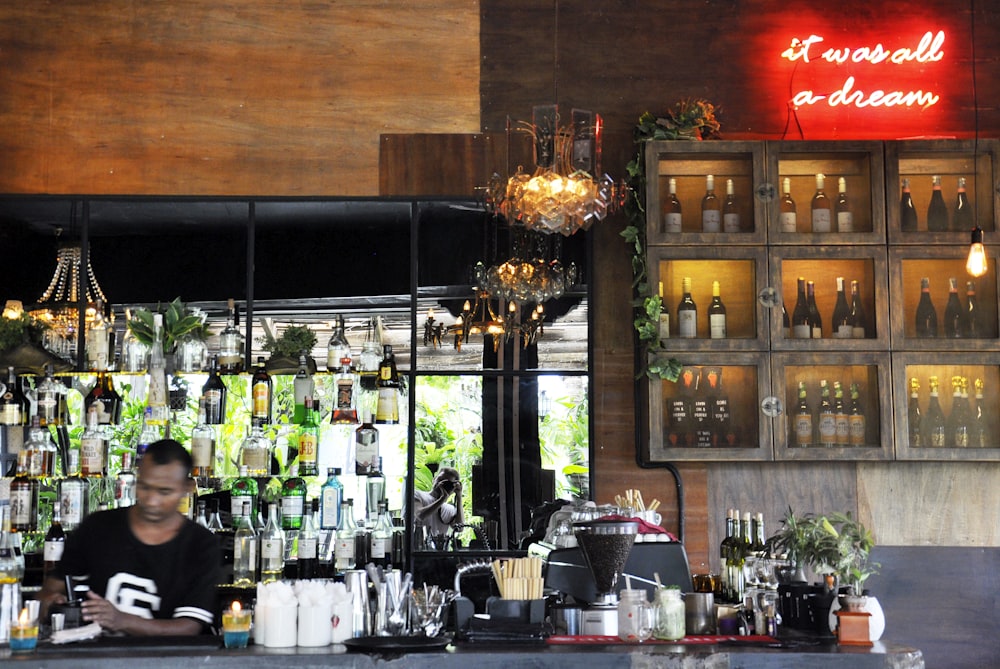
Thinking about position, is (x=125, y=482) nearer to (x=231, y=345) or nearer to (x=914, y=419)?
(x=231, y=345)

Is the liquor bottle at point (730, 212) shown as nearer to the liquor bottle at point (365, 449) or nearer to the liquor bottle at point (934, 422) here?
the liquor bottle at point (934, 422)

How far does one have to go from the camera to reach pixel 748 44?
18.9ft

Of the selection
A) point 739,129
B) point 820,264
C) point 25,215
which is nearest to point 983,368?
point 820,264

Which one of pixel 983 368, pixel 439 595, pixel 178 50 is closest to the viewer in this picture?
pixel 439 595

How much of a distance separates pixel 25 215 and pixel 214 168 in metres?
0.91

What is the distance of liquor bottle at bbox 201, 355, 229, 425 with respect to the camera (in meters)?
5.36

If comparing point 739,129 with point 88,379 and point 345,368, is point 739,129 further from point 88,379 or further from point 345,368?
point 88,379

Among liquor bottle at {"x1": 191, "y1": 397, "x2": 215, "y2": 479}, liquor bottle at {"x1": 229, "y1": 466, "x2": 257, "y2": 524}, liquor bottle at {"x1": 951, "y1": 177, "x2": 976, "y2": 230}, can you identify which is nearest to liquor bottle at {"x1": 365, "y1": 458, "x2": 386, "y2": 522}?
liquor bottle at {"x1": 229, "y1": 466, "x2": 257, "y2": 524}

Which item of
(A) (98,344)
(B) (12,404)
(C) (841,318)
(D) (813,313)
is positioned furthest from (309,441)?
(C) (841,318)

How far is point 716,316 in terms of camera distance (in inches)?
210

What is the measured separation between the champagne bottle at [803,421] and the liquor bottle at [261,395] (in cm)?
237

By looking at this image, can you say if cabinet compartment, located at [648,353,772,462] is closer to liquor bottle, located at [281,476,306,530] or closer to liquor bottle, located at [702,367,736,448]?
liquor bottle, located at [702,367,736,448]

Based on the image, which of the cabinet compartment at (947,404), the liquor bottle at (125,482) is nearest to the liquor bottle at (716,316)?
the cabinet compartment at (947,404)

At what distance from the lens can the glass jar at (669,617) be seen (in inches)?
131
